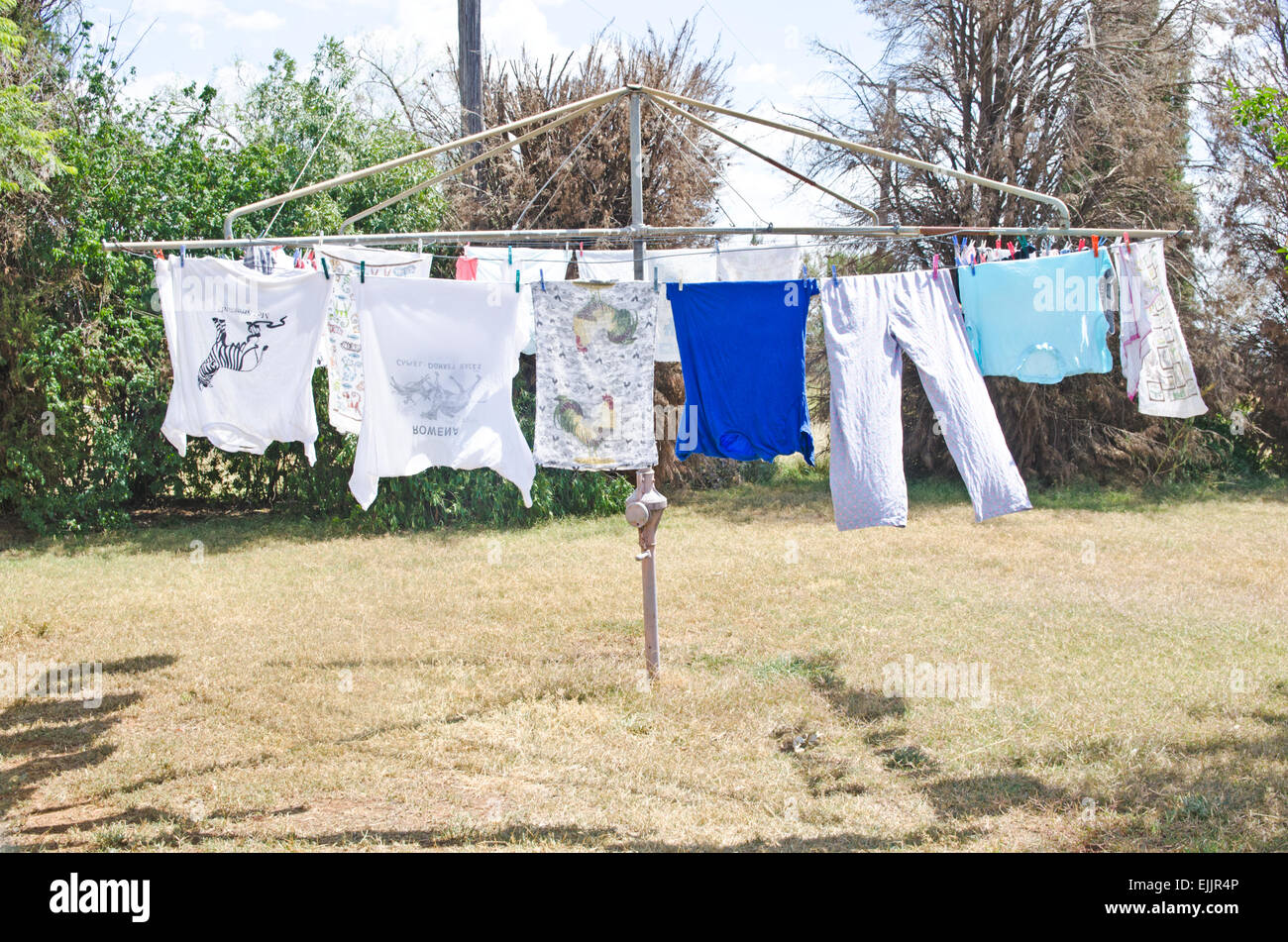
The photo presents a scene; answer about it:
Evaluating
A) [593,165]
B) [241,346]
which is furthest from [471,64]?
[241,346]

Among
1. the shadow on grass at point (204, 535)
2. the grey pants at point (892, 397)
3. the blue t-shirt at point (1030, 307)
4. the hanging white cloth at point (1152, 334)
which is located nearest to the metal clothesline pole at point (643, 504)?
the grey pants at point (892, 397)

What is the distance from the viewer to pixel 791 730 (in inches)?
196

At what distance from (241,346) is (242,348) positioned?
0.04 feet

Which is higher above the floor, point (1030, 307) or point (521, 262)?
point (521, 262)

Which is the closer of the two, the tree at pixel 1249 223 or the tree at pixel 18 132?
the tree at pixel 18 132

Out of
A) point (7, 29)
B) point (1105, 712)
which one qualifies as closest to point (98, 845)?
point (1105, 712)

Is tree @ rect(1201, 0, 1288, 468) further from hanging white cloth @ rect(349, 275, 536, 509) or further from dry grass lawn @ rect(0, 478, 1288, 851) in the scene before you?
hanging white cloth @ rect(349, 275, 536, 509)

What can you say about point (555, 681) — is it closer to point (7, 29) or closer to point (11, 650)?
point (11, 650)

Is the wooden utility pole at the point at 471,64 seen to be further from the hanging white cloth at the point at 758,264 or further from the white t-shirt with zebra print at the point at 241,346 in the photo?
the white t-shirt with zebra print at the point at 241,346

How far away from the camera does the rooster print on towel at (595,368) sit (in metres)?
5.05

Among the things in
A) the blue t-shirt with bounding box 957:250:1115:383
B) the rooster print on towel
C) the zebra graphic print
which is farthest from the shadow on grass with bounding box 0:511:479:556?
the blue t-shirt with bounding box 957:250:1115:383

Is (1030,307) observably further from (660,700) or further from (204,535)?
(204,535)

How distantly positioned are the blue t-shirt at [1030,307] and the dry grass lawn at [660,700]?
6.11 ft

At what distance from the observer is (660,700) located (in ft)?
17.6
